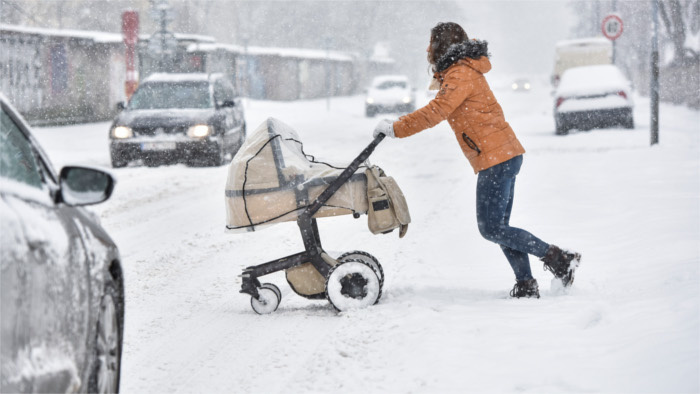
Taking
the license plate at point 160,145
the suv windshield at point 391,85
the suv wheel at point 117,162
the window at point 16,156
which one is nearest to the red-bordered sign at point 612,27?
the license plate at point 160,145

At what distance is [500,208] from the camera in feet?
17.7

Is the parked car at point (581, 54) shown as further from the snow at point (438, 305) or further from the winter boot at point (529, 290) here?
the winter boot at point (529, 290)

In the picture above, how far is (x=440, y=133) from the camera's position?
80.6 feet

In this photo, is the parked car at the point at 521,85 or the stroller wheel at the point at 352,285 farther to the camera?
the parked car at the point at 521,85

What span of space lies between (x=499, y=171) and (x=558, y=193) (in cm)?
601

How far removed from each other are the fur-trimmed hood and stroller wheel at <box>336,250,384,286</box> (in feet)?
3.99

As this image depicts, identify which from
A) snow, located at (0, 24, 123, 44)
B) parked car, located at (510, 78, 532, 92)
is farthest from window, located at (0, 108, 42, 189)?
parked car, located at (510, 78, 532, 92)

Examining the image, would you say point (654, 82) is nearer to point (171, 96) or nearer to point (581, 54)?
point (171, 96)

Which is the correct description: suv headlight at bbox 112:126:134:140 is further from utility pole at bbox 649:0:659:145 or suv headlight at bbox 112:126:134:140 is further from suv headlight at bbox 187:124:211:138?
utility pole at bbox 649:0:659:145

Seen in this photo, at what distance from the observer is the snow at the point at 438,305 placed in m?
4.13

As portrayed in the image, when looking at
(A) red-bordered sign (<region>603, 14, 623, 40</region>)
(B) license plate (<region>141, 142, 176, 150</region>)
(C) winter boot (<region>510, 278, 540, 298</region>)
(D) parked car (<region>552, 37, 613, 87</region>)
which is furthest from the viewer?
(D) parked car (<region>552, 37, 613, 87</region>)

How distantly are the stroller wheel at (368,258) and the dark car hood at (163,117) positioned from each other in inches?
390

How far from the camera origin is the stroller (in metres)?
5.23

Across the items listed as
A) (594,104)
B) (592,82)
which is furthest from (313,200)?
(592,82)
